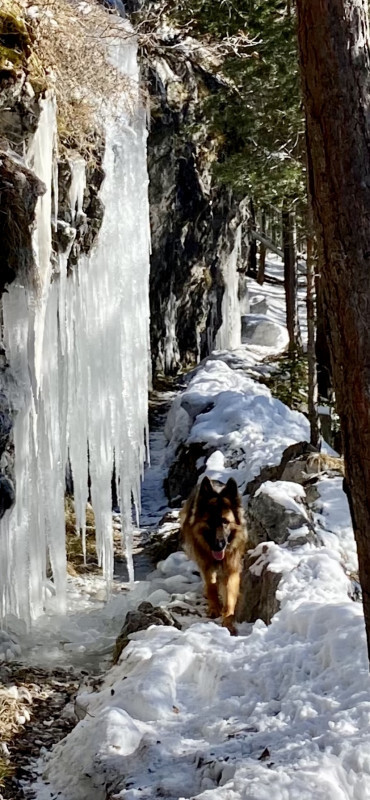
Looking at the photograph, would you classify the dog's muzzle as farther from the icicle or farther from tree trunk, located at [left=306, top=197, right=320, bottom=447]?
the icicle

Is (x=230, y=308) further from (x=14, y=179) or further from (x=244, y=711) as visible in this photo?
(x=244, y=711)

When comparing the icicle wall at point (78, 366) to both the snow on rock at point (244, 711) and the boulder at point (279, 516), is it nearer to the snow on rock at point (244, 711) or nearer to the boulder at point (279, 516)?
the boulder at point (279, 516)

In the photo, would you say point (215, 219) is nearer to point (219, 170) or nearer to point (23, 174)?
point (219, 170)

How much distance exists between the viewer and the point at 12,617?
22.8 feet

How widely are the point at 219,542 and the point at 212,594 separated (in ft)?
1.69

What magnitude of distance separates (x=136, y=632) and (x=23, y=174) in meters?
3.45

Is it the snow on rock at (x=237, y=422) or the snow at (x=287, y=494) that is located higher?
the snow at (x=287, y=494)

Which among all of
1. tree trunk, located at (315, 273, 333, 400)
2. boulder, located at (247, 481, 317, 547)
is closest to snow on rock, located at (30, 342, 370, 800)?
boulder, located at (247, 481, 317, 547)

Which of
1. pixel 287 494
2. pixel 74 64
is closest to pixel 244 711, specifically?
pixel 287 494

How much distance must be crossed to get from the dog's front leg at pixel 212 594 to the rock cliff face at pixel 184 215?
952 centimetres

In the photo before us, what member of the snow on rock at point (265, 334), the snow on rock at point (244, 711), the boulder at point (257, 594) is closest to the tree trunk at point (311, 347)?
the boulder at point (257, 594)

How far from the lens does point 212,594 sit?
20.7ft

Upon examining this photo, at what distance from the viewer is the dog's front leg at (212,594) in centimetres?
630

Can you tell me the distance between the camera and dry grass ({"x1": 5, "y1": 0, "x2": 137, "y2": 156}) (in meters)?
6.11
